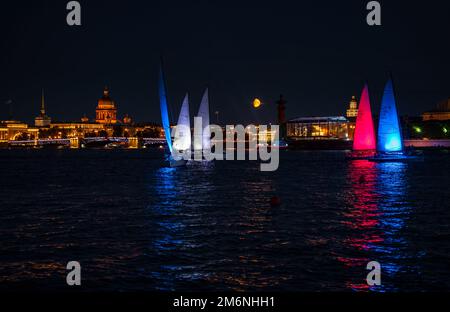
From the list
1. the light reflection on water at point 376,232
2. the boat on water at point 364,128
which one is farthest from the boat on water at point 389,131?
the light reflection on water at point 376,232

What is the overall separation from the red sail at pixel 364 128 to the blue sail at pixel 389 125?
3292 millimetres

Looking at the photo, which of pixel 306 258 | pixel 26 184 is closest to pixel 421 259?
pixel 306 258

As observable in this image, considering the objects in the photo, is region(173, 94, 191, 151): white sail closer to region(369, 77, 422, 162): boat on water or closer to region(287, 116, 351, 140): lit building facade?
region(369, 77, 422, 162): boat on water

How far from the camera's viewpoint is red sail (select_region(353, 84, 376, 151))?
65812 millimetres

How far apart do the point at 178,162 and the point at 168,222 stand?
3703 cm

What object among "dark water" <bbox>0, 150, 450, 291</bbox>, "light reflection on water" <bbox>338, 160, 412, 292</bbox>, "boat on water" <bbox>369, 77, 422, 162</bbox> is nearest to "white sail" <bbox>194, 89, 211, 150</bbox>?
"boat on water" <bbox>369, 77, 422, 162</bbox>

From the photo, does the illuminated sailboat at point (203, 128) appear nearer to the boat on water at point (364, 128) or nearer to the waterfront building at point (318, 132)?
the boat on water at point (364, 128)

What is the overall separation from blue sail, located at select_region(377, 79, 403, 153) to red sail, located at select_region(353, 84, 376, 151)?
10.8 feet

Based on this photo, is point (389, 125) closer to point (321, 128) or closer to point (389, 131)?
point (389, 131)

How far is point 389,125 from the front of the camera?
61.4 metres

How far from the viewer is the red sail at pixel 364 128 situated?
2591 inches
